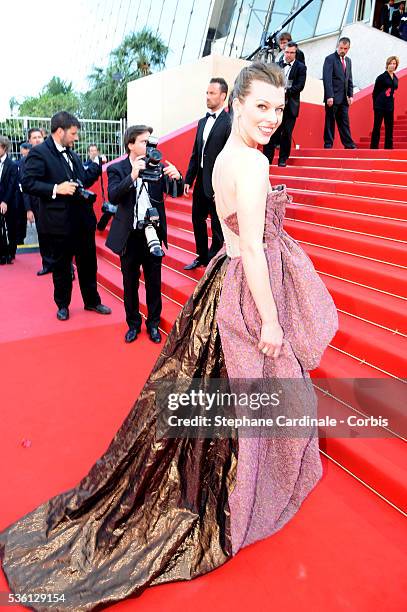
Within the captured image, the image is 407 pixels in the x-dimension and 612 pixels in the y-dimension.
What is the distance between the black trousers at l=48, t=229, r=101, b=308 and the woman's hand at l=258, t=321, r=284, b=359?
9.64 ft

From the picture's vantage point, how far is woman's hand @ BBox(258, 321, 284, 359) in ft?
5.03

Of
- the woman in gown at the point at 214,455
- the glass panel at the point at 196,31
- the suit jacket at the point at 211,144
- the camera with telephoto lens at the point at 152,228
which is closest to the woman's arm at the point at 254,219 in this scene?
the woman in gown at the point at 214,455

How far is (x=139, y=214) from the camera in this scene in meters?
3.45

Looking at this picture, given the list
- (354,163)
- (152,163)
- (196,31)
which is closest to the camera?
(152,163)

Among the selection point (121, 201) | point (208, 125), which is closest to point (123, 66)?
point (208, 125)

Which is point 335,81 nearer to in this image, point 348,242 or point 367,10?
point 348,242

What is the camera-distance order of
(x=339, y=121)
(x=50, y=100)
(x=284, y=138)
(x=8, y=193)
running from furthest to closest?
(x=50, y=100), (x=339, y=121), (x=8, y=193), (x=284, y=138)

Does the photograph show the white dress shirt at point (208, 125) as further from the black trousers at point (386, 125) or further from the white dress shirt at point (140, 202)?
the black trousers at point (386, 125)

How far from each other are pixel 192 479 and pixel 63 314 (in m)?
2.84

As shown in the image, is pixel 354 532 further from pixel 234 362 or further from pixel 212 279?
pixel 212 279

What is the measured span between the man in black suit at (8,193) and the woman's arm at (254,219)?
5355mm

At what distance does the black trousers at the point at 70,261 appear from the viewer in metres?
4.07

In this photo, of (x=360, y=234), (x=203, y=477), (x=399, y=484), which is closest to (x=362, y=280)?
(x=360, y=234)

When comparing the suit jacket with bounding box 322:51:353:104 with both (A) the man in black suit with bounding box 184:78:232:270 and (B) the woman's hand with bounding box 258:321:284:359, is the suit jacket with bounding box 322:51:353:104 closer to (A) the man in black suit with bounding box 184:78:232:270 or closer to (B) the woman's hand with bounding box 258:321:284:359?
(A) the man in black suit with bounding box 184:78:232:270
